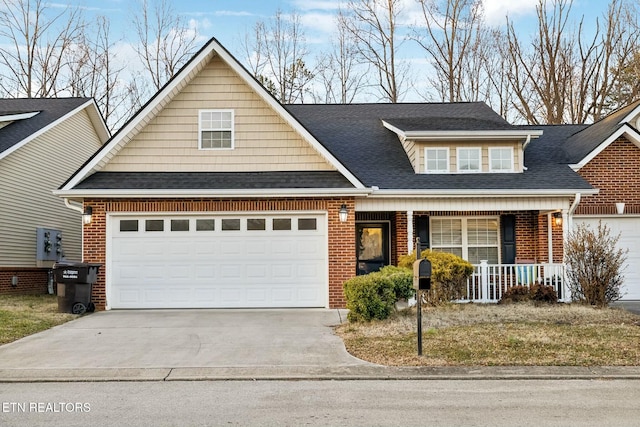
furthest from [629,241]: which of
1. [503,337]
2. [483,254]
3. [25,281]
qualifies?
[25,281]

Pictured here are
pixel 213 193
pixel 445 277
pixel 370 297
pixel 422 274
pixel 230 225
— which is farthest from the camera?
pixel 230 225

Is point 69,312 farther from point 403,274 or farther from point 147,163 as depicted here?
point 403,274

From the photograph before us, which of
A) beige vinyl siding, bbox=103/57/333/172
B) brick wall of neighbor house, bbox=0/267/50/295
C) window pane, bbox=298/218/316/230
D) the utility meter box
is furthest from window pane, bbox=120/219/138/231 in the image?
the utility meter box

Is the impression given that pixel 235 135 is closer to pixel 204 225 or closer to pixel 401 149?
pixel 204 225

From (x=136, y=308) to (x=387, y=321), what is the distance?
241 inches

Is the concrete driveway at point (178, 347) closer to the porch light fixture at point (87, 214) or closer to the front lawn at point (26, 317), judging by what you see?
the front lawn at point (26, 317)

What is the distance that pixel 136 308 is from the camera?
13.4 metres

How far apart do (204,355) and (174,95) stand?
24.6ft

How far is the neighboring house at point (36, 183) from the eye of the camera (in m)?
17.4

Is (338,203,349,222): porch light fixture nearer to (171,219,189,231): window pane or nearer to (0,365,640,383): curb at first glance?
(171,219,189,231): window pane

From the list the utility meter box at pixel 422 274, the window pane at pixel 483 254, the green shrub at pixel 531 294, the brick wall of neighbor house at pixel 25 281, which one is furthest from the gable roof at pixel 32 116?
the green shrub at pixel 531 294

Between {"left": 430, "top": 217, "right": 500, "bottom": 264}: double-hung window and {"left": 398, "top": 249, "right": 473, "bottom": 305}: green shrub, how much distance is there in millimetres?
2475

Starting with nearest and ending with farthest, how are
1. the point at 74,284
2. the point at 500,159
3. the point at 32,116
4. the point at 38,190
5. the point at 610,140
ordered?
the point at 74,284
the point at 610,140
the point at 500,159
the point at 38,190
the point at 32,116

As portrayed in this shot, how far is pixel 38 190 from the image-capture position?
18984 mm
